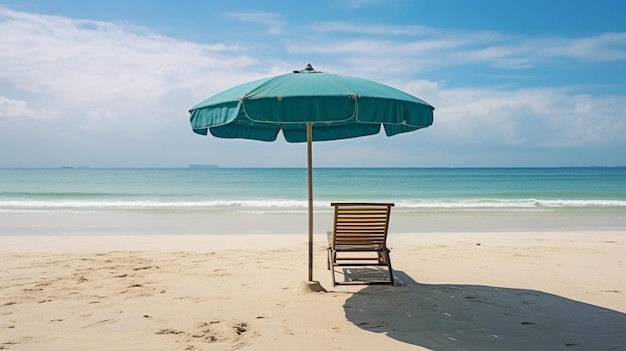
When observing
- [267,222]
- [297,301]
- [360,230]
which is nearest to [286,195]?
[267,222]

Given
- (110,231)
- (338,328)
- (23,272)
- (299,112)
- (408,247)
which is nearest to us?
(299,112)

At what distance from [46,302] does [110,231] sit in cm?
779

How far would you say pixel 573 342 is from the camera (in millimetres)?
3811

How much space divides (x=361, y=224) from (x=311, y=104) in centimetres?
255

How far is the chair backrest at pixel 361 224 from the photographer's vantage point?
226 inches

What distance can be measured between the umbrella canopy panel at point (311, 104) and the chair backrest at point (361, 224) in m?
1.77

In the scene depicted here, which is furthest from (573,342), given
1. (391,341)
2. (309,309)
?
(309,309)

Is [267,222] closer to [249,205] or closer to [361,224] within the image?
[249,205]

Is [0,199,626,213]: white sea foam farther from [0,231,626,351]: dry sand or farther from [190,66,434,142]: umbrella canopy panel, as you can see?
[190,66,434,142]: umbrella canopy panel

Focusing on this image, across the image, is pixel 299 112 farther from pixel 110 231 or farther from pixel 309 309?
pixel 110 231

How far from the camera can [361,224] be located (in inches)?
229

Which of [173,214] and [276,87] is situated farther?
[173,214]

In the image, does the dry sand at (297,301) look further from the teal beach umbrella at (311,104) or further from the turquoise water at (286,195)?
the turquoise water at (286,195)

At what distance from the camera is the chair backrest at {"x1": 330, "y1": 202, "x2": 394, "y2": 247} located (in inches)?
226
